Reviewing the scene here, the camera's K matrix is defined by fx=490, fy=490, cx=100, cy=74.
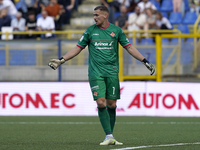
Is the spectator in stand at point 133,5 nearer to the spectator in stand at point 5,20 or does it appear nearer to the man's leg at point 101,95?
the spectator in stand at point 5,20

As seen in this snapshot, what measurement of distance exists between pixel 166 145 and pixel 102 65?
1449 mm

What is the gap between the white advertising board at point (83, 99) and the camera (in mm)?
13750

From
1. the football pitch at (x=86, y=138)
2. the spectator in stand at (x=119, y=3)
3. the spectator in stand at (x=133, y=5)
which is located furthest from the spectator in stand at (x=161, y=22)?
the football pitch at (x=86, y=138)

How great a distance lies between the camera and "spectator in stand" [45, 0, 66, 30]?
62.3 ft

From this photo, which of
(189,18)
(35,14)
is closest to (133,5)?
(189,18)

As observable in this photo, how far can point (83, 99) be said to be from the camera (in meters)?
14.0

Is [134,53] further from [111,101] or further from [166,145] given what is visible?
[166,145]

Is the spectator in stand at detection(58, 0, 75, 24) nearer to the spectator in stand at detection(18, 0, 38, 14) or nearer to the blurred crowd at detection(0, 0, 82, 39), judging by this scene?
the blurred crowd at detection(0, 0, 82, 39)

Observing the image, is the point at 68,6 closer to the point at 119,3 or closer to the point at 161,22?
the point at 119,3

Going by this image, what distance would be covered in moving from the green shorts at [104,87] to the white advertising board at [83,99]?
6.78 meters

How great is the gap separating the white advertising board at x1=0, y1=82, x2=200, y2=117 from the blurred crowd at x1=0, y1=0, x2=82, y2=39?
3.18 meters

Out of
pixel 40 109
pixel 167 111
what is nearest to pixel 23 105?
pixel 40 109

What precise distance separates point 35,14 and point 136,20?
164 inches

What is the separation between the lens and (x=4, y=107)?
1399 centimetres
